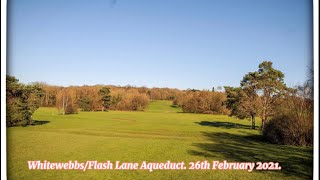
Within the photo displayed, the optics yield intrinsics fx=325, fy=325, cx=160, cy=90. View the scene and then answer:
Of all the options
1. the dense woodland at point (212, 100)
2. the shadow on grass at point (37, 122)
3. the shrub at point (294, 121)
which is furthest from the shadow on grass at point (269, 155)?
the shadow on grass at point (37, 122)

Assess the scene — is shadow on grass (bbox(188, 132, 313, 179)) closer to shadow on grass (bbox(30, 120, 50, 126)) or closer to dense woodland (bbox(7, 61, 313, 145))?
dense woodland (bbox(7, 61, 313, 145))

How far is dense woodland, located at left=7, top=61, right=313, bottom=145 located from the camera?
44.8ft

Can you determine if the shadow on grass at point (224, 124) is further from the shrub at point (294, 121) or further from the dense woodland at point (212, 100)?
the shrub at point (294, 121)

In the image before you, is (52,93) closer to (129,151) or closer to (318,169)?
(129,151)

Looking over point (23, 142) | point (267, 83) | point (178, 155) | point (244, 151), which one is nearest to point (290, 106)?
point (244, 151)

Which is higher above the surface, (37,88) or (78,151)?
(37,88)

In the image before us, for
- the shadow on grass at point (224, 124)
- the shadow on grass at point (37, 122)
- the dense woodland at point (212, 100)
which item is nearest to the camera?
the dense woodland at point (212, 100)

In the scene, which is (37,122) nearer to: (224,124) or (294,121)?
(224,124)

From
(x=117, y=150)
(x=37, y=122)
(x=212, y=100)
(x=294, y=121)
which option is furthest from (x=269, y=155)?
(x=37, y=122)

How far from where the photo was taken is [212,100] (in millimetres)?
22625

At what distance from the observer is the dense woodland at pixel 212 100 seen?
13.7 metres

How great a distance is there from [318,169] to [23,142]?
1000cm

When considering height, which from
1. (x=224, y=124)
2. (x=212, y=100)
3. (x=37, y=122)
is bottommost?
(x=224, y=124)

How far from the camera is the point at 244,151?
12.2 m
